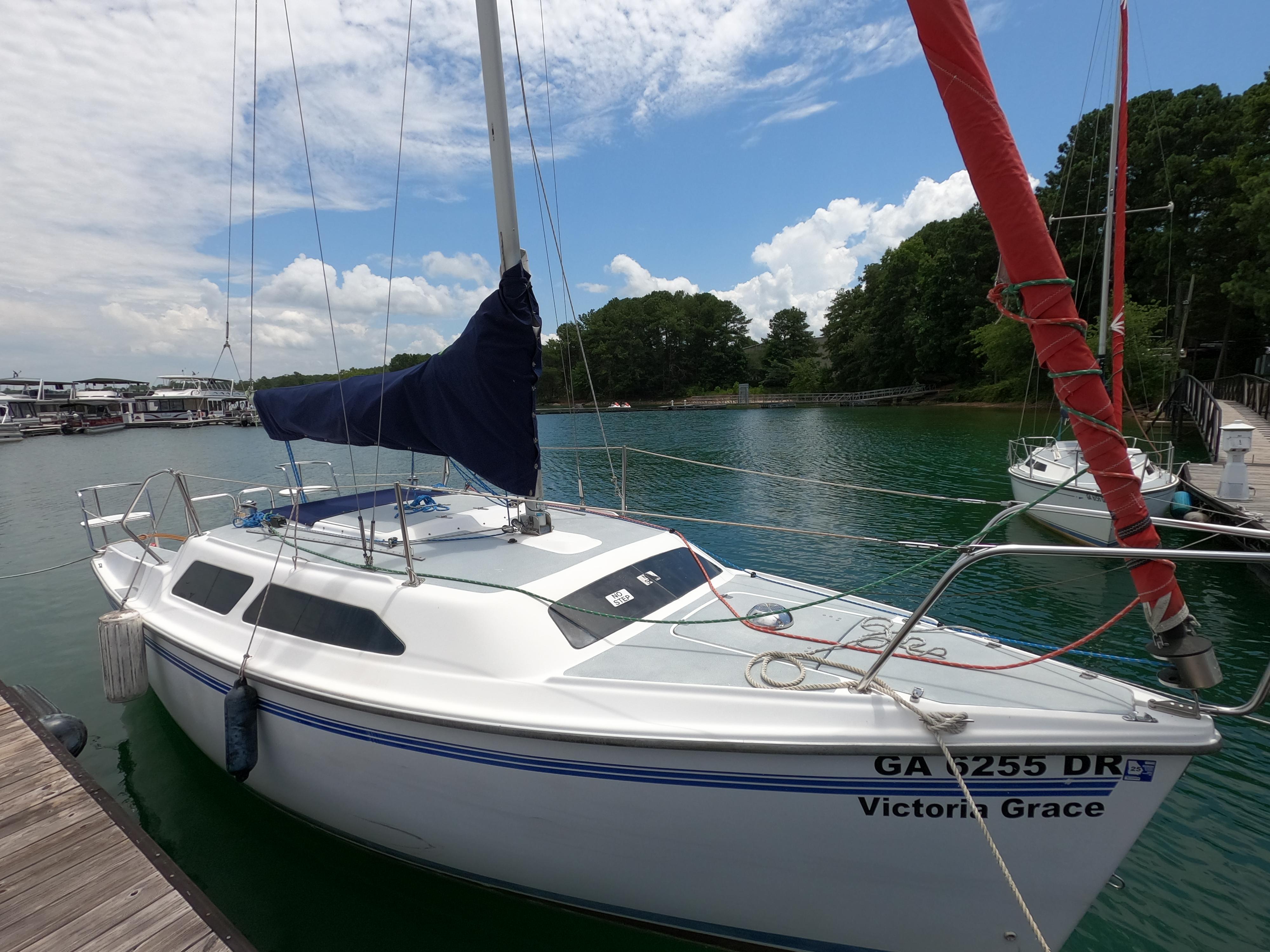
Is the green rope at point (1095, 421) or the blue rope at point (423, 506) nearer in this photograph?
the green rope at point (1095, 421)

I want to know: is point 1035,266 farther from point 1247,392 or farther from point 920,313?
point 920,313

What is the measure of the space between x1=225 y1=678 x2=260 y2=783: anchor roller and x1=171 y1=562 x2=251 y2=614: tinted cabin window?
984mm

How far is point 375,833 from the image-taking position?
12.9 ft

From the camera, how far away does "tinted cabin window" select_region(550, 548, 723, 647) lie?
3809 mm

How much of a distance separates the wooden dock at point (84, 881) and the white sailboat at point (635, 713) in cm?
76

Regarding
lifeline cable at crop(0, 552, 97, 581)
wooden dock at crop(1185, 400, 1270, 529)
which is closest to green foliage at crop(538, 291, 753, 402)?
wooden dock at crop(1185, 400, 1270, 529)

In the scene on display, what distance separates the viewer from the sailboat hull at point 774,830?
2.69 meters

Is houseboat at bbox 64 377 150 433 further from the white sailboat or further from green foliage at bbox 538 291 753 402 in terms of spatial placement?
the white sailboat

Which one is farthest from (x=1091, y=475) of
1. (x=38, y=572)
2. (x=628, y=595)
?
(x=38, y=572)

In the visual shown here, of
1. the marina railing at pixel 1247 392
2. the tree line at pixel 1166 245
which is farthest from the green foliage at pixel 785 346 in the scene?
the marina railing at pixel 1247 392

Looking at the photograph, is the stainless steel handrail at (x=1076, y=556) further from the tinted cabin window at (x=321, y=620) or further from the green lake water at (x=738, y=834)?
the tinted cabin window at (x=321, y=620)

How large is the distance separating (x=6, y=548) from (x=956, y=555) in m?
20.2

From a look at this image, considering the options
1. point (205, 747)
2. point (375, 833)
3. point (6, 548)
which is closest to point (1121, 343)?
point (375, 833)

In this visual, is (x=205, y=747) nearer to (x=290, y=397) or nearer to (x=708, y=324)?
(x=290, y=397)
